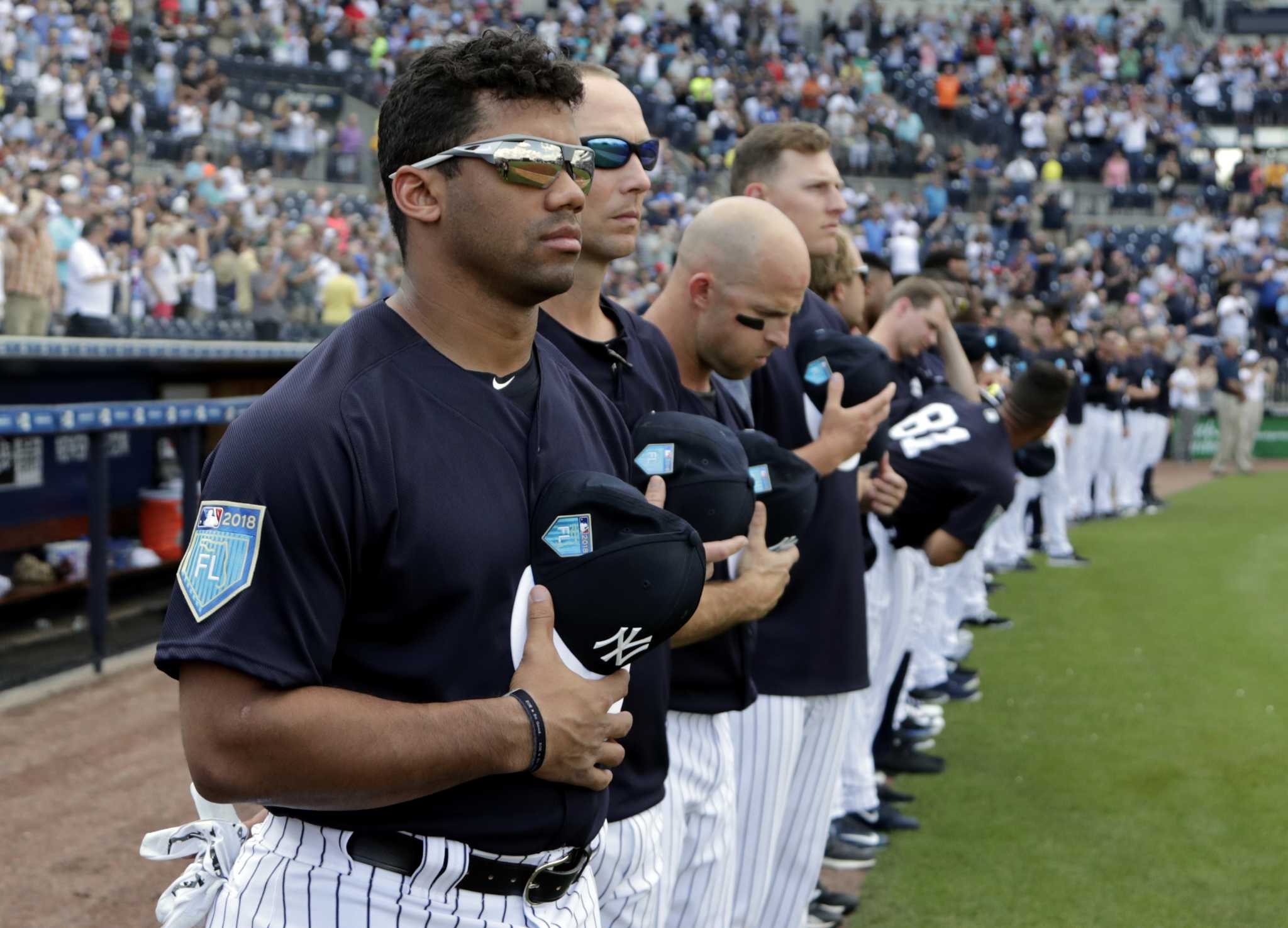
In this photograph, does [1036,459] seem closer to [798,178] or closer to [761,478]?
[798,178]

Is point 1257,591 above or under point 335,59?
under

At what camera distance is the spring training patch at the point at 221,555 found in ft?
5.51

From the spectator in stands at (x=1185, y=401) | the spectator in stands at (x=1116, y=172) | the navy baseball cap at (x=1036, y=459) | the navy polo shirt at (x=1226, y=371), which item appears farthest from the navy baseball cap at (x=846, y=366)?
the spectator in stands at (x=1116, y=172)

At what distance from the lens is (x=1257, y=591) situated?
34.7 feet

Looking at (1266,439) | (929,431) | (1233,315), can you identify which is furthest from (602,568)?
(1266,439)

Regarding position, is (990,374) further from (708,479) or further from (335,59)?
(335,59)

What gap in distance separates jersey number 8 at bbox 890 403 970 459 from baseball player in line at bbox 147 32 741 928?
10.7 feet

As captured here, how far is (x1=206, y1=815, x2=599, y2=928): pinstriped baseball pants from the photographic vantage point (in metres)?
1.87

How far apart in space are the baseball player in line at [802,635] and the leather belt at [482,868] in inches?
59.8

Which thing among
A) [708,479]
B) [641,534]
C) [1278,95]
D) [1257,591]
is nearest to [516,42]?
[641,534]

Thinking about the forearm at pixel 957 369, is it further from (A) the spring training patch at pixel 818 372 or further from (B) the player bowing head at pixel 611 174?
(B) the player bowing head at pixel 611 174

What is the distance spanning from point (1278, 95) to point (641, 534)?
3151 centimetres

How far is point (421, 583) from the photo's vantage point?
5.88ft

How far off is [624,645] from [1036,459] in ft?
21.6
